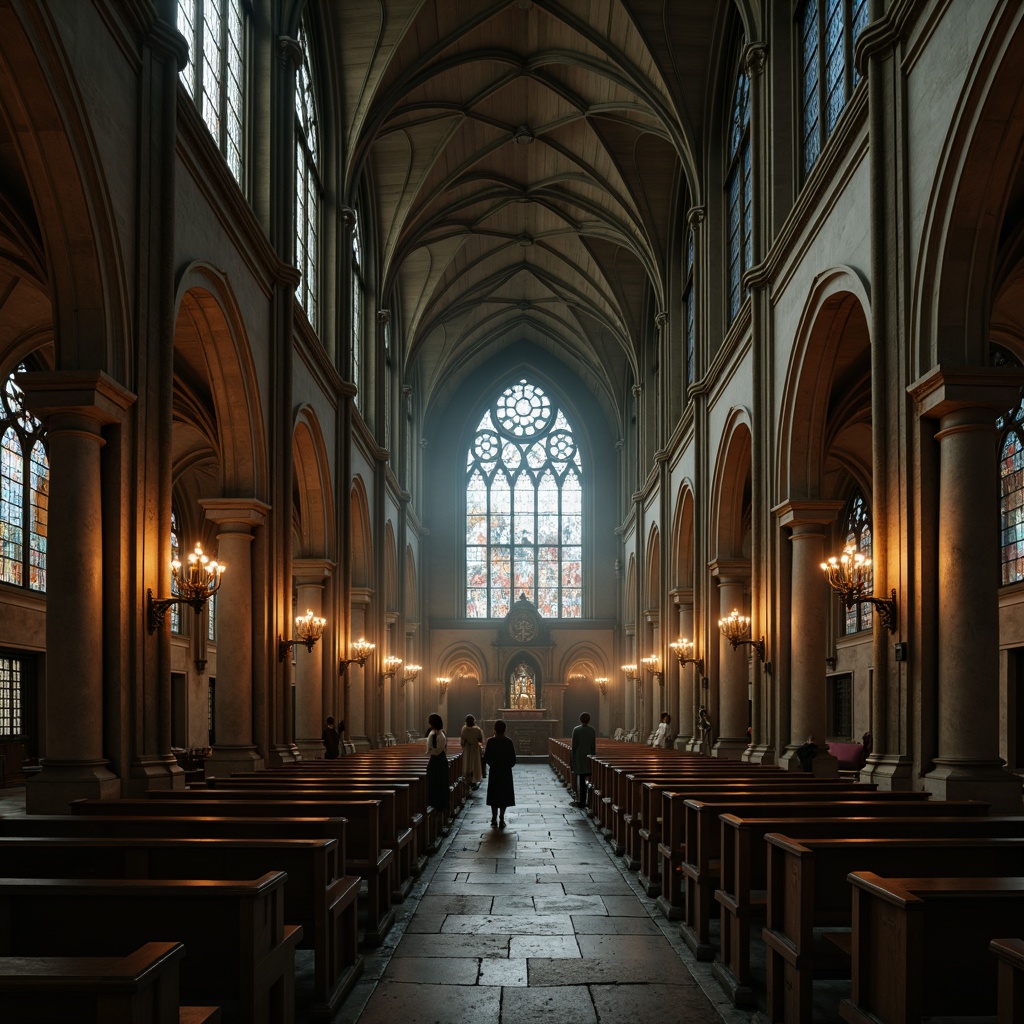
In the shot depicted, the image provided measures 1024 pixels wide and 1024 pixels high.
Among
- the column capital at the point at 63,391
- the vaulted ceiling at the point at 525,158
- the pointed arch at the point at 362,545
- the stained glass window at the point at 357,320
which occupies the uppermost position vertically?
the vaulted ceiling at the point at 525,158

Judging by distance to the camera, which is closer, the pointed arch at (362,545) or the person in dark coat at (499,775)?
the person in dark coat at (499,775)

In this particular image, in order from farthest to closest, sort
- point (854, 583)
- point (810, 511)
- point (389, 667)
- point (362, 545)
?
point (389, 667) < point (362, 545) < point (810, 511) < point (854, 583)

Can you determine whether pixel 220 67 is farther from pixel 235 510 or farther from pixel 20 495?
pixel 20 495

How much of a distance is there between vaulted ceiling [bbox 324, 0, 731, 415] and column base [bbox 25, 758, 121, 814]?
1516 centimetres

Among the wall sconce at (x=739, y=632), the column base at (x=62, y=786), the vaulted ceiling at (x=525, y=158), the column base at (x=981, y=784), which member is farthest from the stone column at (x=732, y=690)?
the column base at (x=62, y=786)

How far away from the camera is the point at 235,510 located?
49.4ft

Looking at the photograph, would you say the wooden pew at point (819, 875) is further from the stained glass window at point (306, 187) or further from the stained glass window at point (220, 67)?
the stained glass window at point (306, 187)

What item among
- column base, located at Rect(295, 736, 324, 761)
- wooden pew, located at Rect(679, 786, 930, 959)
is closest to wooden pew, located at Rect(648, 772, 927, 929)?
wooden pew, located at Rect(679, 786, 930, 959)

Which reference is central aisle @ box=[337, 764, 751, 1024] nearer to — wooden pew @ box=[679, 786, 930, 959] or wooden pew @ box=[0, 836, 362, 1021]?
wooden pew @ box=[679, 786, 930, 959]

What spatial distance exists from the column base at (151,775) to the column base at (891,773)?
6.58 metres

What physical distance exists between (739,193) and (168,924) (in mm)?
18249

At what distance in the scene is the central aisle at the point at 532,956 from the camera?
239 inches

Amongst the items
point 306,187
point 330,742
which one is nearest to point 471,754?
point 330,742

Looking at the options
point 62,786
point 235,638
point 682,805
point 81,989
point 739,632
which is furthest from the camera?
point 739,632
